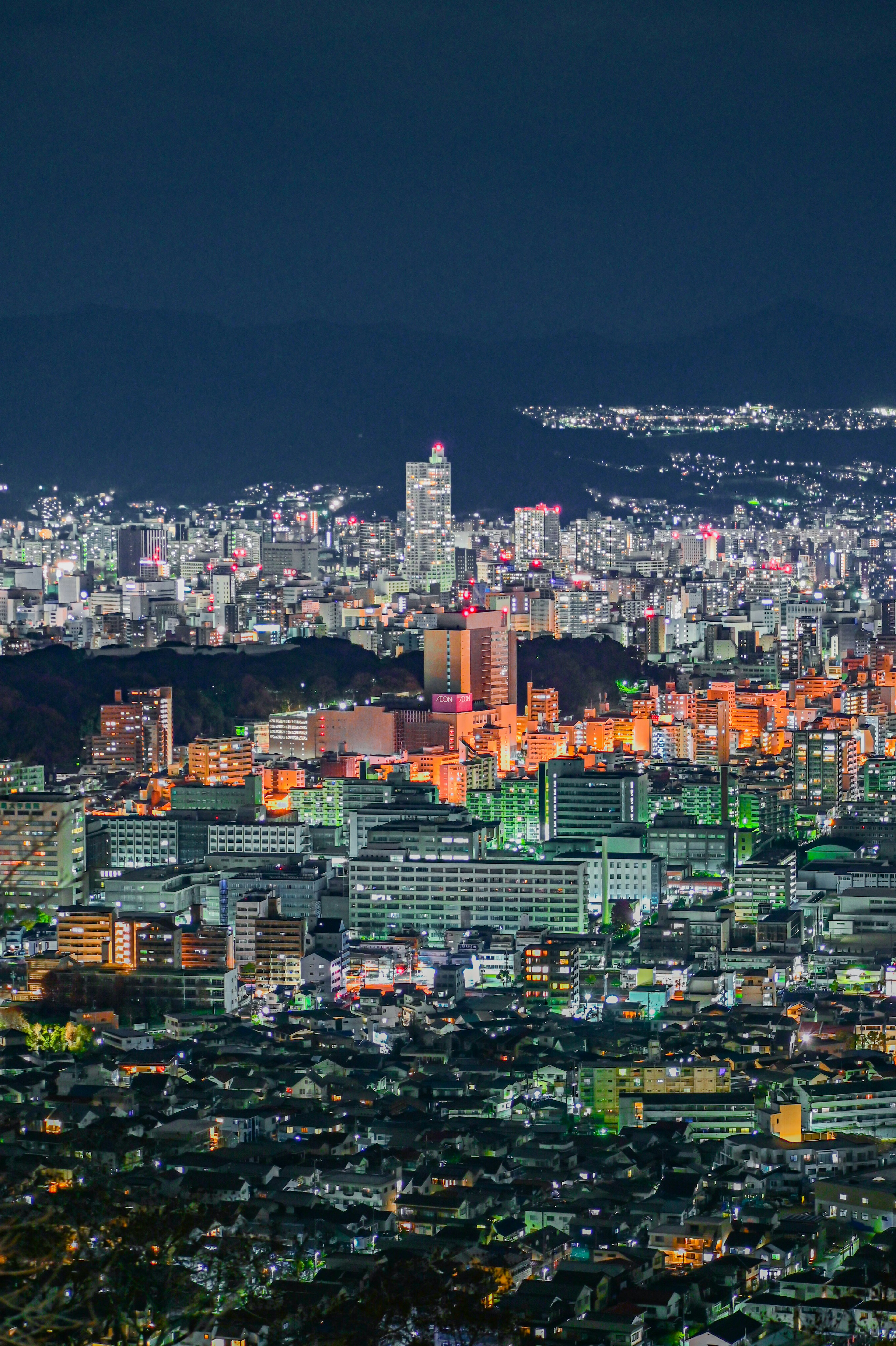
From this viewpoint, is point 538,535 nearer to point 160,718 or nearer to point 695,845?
point 160,718

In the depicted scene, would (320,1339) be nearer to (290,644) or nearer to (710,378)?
(290,644)

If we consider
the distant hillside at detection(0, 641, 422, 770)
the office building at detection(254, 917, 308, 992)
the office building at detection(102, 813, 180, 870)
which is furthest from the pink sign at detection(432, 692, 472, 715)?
the office building at detection(254, 917, 308, 992)

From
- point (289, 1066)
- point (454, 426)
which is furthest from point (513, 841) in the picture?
point (454, 426)

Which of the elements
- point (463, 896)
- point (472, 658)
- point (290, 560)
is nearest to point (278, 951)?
point (463, 896)

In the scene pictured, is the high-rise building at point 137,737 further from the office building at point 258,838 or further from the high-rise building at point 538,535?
the high-rise building at point 538,535

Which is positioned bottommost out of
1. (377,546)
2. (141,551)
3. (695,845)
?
(695,845)

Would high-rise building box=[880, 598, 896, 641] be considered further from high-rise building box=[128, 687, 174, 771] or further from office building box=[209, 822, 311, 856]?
office building box=[209, 822, 311, 856]
